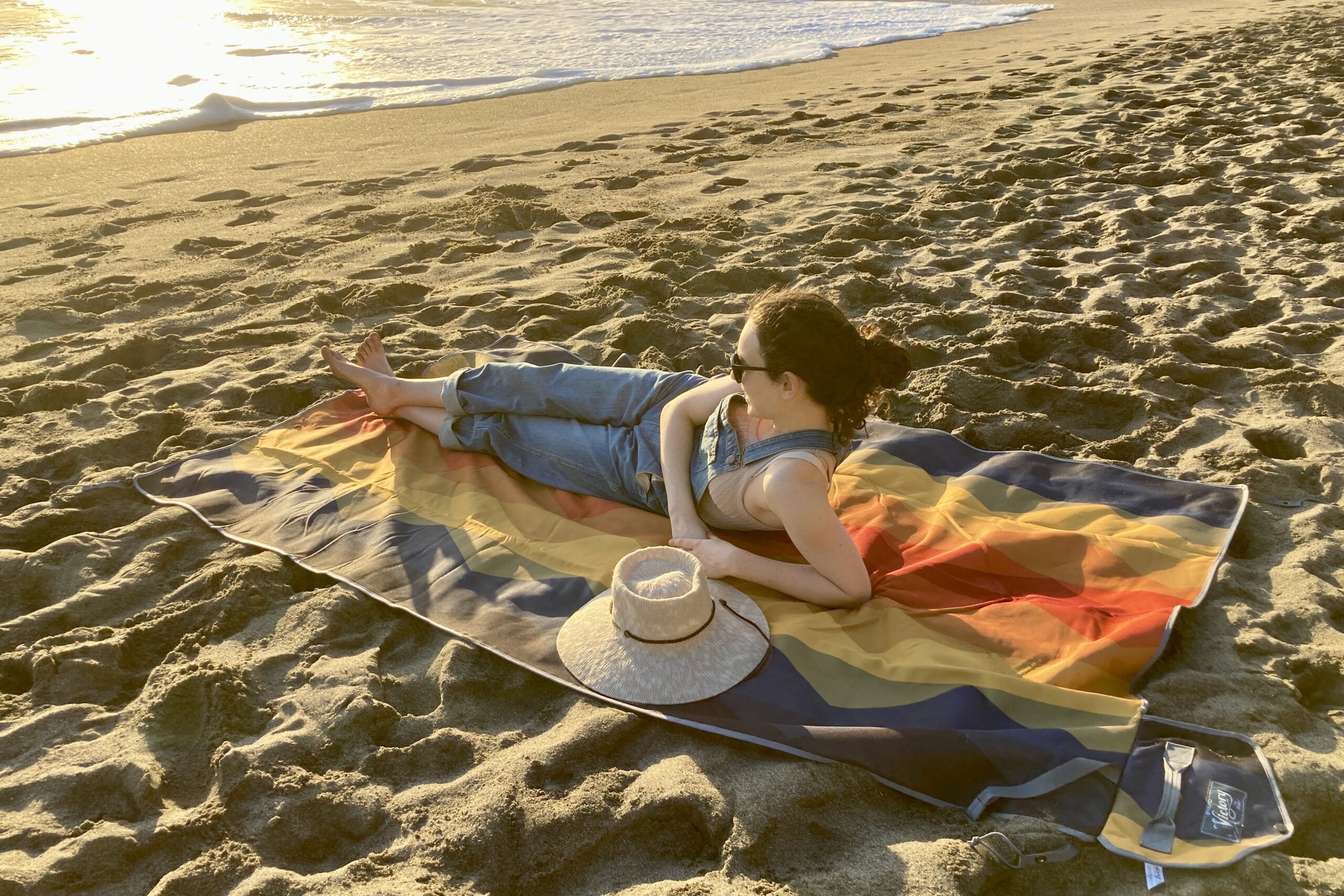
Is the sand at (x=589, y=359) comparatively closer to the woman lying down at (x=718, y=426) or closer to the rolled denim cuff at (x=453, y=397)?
the woman lying down at (x=718, y=426)

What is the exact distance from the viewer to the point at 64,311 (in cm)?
411

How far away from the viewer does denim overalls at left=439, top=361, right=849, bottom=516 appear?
280 centimetres

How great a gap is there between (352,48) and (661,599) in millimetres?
10144

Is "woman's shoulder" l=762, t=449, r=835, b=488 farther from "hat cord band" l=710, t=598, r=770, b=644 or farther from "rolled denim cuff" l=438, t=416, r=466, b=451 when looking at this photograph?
"rolled denim cuff" l=438, t=416, r=466, b=451

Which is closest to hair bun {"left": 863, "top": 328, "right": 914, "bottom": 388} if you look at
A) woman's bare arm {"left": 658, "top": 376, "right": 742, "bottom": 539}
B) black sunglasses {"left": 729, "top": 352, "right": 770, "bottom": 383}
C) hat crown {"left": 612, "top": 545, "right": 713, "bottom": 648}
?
black sunglasses {"left": 729, "top": 352, "right": 770, "bottom": 383}

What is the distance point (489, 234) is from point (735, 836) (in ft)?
13.2

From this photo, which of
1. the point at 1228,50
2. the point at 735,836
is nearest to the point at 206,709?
the point at 735,836

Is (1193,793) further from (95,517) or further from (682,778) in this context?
(95,517)

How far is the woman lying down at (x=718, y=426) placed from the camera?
2.24m

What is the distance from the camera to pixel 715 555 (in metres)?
2.38

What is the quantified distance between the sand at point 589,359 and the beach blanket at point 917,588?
74mm

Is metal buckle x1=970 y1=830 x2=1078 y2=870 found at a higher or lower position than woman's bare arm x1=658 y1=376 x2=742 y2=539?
lower

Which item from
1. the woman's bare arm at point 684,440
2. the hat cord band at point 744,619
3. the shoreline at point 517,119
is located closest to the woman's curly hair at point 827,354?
the woman's bare arm at point 684,440

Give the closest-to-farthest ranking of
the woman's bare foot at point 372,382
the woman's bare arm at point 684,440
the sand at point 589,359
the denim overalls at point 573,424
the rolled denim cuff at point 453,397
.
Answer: the sand at point 589,359 < the woman's bare arm at point 684,440 < the denim overalls at point 573,424 < the rolled denim cuff at point 453,397 < the woman's bare foot at point 372,382
